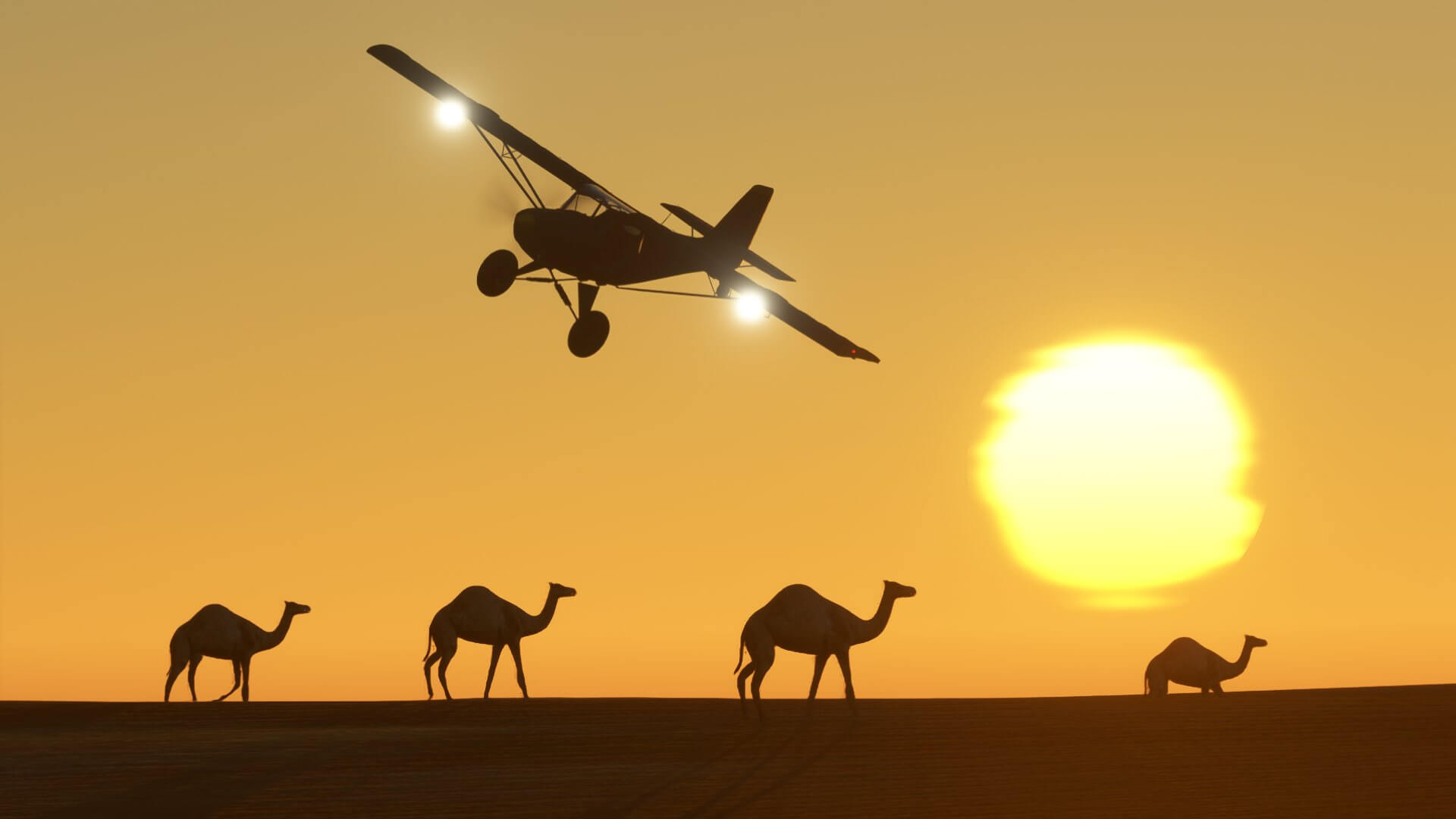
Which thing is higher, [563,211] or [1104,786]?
[563,211]

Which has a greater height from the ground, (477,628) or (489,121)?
(489,121)

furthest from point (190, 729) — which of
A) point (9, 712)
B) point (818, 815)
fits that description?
point (818, 815)

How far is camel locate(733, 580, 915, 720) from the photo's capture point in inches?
1286

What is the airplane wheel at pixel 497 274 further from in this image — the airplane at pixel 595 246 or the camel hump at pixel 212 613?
the camel hump at pixel 212 613

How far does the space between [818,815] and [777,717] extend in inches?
326

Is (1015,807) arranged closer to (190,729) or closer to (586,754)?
(586,754)

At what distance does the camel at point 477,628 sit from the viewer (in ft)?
131

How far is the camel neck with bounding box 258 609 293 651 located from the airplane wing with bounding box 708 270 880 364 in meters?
12.7

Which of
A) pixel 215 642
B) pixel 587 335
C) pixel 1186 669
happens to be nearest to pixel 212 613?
pixel 215 642

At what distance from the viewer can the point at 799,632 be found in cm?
3272

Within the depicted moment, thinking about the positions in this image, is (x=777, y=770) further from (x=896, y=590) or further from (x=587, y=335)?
(x=587, y=335)

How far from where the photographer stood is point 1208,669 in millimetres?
42469

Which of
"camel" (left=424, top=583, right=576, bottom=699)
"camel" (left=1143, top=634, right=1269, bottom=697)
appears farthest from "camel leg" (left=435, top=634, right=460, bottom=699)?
"camel" (left=1143, top=634, right=1269, bottom=697)

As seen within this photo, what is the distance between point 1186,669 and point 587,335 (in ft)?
50.5
